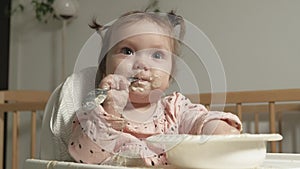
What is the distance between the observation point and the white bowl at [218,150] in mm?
498

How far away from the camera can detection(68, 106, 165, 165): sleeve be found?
0.62m

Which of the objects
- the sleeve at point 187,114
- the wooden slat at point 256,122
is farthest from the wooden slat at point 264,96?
the sleeve at point 187,114

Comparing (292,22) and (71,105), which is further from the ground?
(292,22)

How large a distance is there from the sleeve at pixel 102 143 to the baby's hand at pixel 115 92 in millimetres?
18

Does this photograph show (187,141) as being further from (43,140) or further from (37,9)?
(37,9)

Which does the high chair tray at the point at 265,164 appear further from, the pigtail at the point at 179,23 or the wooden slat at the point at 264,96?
the wooden slat at the point at 264,96

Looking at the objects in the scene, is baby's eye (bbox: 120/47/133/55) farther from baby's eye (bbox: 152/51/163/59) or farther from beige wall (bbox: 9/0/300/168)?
beige wall (bbox: 9/0/300/168)

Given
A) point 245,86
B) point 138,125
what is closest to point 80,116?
point 138,125

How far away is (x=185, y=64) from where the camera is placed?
2.16 ft

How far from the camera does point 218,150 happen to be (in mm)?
500

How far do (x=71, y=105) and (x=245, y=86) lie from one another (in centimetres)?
92

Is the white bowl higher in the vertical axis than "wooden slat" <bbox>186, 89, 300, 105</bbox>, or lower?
lower

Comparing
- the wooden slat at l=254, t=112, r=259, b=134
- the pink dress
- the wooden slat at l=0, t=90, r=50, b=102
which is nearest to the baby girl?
the pink dress

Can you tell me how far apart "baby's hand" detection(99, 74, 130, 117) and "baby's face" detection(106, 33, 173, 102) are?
0.03ft
